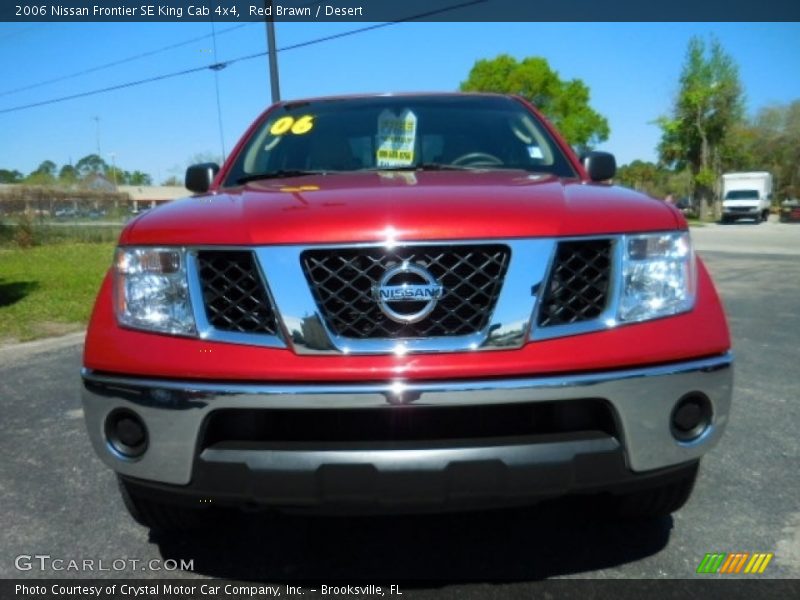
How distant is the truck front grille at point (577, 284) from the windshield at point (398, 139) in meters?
1.04

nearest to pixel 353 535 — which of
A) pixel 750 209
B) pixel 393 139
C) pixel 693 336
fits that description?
pixel 693 336

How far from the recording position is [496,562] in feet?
7.77

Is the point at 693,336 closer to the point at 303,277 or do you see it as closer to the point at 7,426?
the point at 303,277

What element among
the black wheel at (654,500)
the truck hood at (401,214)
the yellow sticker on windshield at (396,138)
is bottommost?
the black wheel at (654,500)

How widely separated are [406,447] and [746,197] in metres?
43.4

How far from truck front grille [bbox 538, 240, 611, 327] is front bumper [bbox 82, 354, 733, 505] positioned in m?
0.19

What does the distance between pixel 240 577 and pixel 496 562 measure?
0.87m

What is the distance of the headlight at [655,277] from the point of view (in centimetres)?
196

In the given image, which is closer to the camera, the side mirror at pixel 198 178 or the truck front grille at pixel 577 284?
the truck front grille at pixel 577 284

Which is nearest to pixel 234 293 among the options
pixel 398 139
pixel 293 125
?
pixel 398 139

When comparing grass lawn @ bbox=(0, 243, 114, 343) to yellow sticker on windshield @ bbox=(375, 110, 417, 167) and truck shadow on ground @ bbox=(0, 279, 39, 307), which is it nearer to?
truck shadow on ground @ bbox=(0, 279, 39, 307)

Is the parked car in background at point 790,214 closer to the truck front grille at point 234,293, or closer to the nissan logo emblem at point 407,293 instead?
the nissan logo emblem at point 407,293

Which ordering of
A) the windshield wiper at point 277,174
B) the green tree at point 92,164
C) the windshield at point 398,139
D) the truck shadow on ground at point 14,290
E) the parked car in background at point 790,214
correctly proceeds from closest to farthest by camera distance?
the windshield wiper at point 277,174
the windshield at point 398,139
the truck shadow on ground at point 14,290
the parked car in background at point 790,214
the green tree at point 92,164

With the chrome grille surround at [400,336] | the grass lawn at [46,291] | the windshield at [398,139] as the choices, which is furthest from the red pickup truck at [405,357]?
the grass lawn at [46,291]
